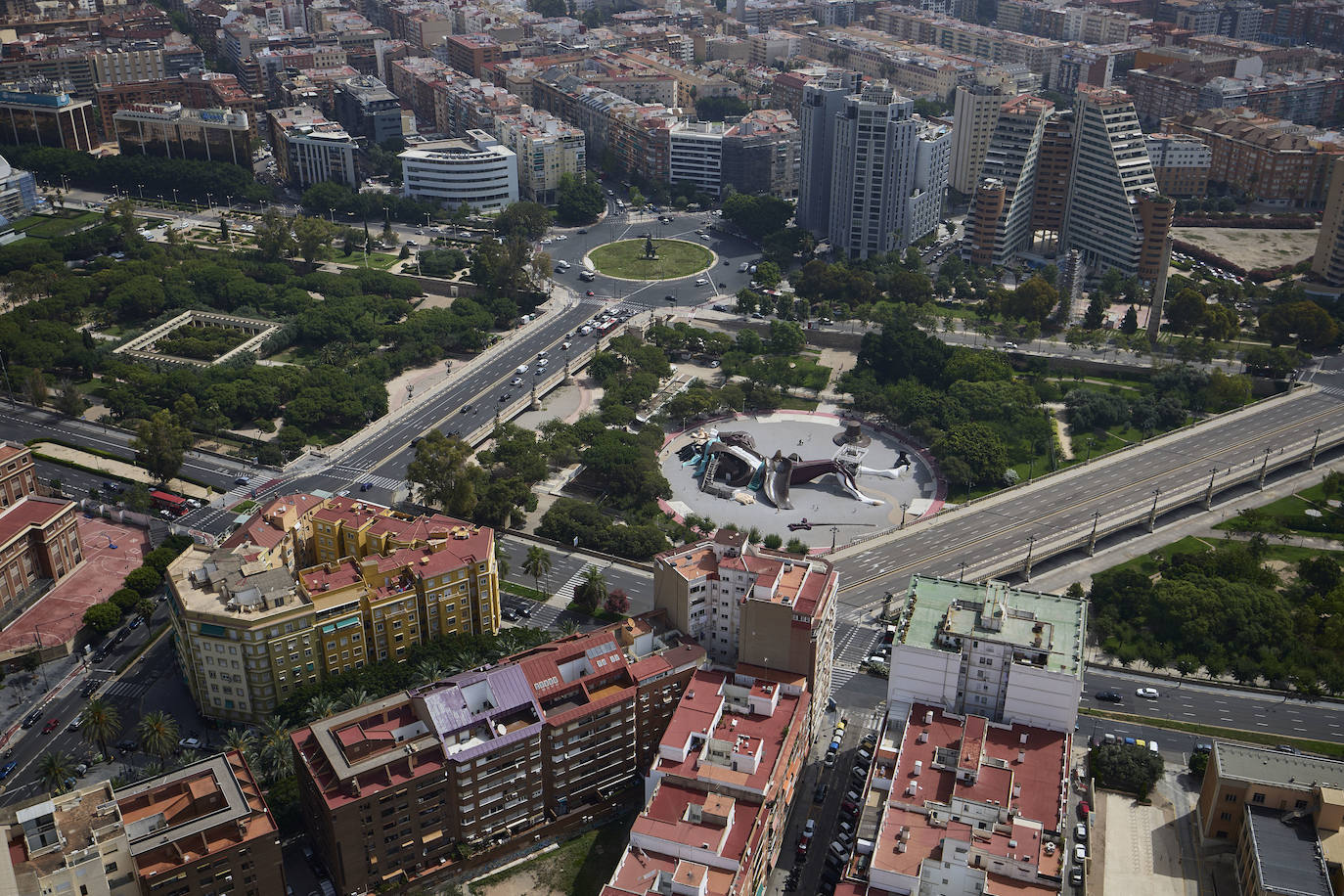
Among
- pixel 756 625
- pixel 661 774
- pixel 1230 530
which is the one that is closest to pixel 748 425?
pixel 1230 530

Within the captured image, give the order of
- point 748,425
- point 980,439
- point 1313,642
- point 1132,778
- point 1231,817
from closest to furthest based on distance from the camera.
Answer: point 1231,817 < point 1132,778 < point 1313,642 < point 980,439 < point 748,425

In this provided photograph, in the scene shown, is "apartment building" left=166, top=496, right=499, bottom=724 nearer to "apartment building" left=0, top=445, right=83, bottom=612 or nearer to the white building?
"apartment building" left=0, top=445, right=83, bottom=612

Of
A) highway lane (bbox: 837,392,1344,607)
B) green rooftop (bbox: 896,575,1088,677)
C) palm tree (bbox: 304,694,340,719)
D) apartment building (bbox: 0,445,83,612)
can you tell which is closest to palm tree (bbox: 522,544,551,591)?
palm tree (bbox: 304,694,340,719)

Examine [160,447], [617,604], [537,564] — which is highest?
[160,447]

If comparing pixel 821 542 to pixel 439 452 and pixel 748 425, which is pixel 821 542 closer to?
pixel 748 425

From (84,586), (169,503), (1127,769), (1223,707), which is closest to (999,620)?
(1127,769)

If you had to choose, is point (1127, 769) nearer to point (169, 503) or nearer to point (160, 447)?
point (169, 503)
